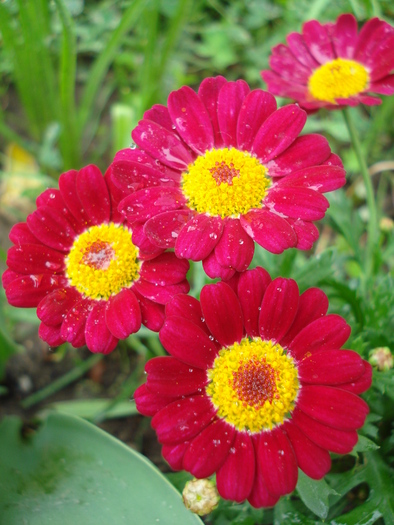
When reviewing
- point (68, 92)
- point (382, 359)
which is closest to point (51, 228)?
point (382, 359)

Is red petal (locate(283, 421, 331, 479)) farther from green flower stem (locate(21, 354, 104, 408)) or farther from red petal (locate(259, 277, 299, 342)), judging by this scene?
green flower stem (locate(21, 354, 104, 408))

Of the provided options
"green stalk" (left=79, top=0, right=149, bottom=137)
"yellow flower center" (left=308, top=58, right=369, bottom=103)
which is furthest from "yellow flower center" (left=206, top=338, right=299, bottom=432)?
"green stalk" (left=79, top=0, right=149, bottom=137)

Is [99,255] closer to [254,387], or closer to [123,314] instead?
[123,314]

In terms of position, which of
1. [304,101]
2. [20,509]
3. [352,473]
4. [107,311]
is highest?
[304,101]

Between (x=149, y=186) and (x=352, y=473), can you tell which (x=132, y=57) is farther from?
(x=352, y=473)

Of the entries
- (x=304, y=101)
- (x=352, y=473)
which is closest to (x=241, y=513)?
(x=352, y=473)
